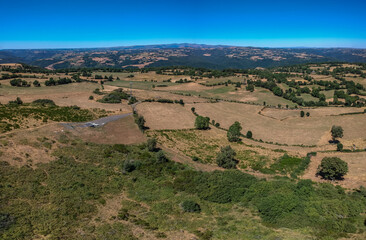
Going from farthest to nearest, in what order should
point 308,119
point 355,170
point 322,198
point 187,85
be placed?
1. point 187,85
2. point 308,119
3. point 355,170
4. point 322,198

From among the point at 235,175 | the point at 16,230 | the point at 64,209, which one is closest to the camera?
the point at 16,230

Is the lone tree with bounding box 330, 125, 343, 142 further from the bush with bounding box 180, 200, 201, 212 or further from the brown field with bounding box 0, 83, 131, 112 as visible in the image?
the brown field with bounding box 0, 83, 131, 112

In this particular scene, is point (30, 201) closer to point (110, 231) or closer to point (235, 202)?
point (110, 231)

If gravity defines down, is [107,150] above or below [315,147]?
above

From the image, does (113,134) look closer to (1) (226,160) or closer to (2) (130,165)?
(2) (130,165)

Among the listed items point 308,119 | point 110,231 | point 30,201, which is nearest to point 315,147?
point 308,119

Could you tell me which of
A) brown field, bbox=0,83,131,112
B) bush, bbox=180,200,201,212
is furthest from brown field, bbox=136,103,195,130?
bush, bbox=180,200,201,212

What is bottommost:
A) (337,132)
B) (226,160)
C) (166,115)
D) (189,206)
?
(226,160)

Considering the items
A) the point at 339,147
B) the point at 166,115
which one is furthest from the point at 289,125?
the point at 166,115
